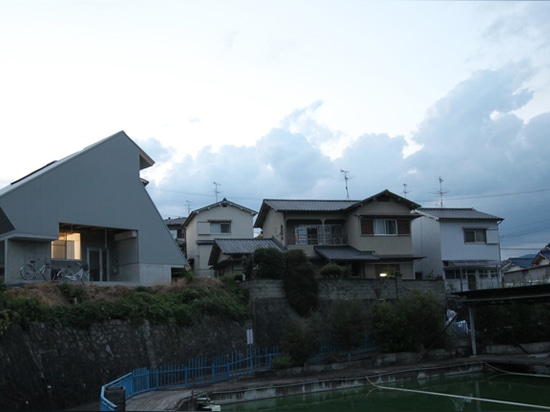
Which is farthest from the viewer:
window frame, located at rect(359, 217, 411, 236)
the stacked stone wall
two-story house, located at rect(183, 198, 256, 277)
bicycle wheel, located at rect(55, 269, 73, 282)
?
two-story house, located at rect(183, 198, 256, 277)

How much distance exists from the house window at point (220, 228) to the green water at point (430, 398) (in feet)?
74.9

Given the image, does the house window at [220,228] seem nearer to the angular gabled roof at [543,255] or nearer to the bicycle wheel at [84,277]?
the bicycle wheel at [84,277]

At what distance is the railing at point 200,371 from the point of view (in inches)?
822

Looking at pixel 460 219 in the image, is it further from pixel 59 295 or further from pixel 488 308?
pixel 59 295

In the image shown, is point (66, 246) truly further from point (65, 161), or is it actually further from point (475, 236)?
point (475, 236)

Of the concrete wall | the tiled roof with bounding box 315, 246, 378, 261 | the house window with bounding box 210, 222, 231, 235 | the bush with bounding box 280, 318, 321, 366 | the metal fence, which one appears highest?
the house window with bounding box 210, 222, 231, 235

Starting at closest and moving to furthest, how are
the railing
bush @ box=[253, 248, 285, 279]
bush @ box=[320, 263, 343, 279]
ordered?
the railing → bush @ box=[253, 248, 285, 279] → bush @ box=[320, 263, 343, 279]

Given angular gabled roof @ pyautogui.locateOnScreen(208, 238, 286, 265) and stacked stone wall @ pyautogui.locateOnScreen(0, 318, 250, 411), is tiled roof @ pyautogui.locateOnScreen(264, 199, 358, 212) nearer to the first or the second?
angular gabled roof @ pyautogui.locateOnScreen(208, 238, 286, 265)

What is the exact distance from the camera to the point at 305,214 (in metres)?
40.4

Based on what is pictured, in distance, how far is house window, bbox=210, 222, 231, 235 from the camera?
150 feet

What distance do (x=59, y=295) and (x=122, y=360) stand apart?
3.68 meters

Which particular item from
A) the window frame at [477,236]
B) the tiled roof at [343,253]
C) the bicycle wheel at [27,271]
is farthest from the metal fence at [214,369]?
the window frame at [477,236]

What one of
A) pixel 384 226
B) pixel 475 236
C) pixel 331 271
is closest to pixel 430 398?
pixel 331 271

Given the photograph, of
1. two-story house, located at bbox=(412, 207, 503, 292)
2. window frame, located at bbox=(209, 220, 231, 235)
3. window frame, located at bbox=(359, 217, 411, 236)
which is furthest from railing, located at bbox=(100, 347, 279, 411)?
two-story house, located at bbox=(412, 207, 503, 292)
